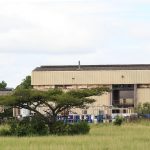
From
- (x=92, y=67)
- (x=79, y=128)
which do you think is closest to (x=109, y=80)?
(x=92, y=67)

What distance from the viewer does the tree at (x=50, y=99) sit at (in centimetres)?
3359

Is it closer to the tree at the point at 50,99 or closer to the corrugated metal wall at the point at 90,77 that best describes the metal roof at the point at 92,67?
the corrugated metal wall at the point at 90,77

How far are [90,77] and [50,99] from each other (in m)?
69.8

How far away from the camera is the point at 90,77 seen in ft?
339

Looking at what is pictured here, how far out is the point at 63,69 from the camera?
107 meters

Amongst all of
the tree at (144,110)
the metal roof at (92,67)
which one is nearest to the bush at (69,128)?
the tree at (144,110)

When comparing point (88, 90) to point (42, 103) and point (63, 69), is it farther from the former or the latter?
point (63, 69)

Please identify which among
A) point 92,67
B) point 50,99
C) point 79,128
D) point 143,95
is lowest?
point 79,128

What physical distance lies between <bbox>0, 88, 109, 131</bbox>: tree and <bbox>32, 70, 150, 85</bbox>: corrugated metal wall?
6610 cm

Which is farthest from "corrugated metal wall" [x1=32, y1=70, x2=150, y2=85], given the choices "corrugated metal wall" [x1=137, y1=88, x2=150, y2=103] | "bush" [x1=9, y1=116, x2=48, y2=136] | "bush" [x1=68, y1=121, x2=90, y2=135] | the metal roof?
"bush" [x1=9, y1=116, x2=48, y2=136]

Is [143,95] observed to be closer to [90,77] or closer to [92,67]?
[90,77]

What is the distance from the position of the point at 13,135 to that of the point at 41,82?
72.3 meters

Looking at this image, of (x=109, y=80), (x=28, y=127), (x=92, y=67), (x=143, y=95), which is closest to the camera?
(x=28, y=127)

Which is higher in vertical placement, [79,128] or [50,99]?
[50,99]
